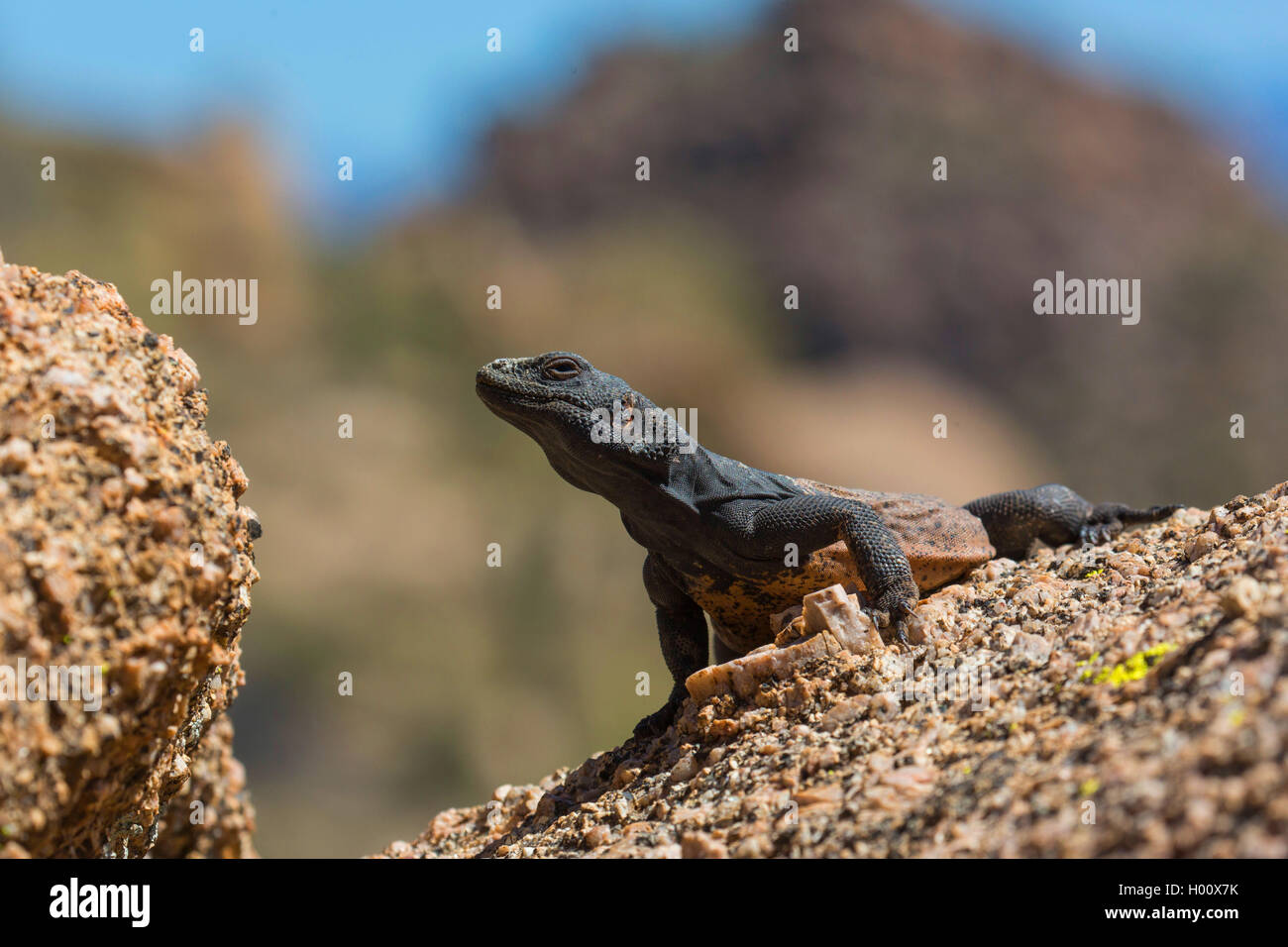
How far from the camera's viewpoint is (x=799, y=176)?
1954 inches

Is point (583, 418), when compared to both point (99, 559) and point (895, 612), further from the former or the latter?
point (99, 559)

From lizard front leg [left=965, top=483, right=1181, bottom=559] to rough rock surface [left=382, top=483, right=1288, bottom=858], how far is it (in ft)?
3.14

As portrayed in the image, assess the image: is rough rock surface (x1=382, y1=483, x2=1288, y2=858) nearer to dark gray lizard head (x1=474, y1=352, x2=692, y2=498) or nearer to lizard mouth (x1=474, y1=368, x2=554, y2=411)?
dark gray lizard head (x1=474, y1=352, x2=692, y2=498)

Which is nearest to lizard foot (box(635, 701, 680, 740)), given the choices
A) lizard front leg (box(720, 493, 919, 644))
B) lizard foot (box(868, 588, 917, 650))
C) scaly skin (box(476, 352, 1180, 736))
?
scaly skin (box(476, 352, 1180, 736))

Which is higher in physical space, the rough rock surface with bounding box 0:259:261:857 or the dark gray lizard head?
the dark gray lizard head

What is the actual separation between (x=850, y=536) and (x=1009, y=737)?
231 centimetres

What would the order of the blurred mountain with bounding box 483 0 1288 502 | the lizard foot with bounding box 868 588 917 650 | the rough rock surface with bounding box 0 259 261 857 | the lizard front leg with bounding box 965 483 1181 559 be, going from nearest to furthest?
the rough rock surface with bounding box 0 259 261 857 → the lizard foot with bounding box 868 588 917 650 → the lizard front leg with bounding box 965 483 1181 559 → the blurred mountain with bounding box 483 0 1288 502

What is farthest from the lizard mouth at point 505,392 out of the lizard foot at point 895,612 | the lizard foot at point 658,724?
the lizard foot at point 895,612

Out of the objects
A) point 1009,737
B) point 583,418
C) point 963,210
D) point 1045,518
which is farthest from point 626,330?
point 1009,737

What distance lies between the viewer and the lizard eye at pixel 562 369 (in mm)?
6551

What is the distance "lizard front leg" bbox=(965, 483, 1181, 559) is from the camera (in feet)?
26.4

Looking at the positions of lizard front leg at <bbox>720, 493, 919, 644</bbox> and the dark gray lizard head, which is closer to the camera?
lizard front leg at <bbox>720, 493, 919, 644</bbox>

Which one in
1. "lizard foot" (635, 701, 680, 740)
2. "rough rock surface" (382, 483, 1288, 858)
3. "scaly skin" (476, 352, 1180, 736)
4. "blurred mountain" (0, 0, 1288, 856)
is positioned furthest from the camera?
"blurred mountain" (0, 0, 1288, 856)

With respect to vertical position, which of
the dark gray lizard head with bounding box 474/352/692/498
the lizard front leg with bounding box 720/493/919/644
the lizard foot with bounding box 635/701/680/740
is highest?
the dark gray lizard head with bounding box 474/352/692/498
